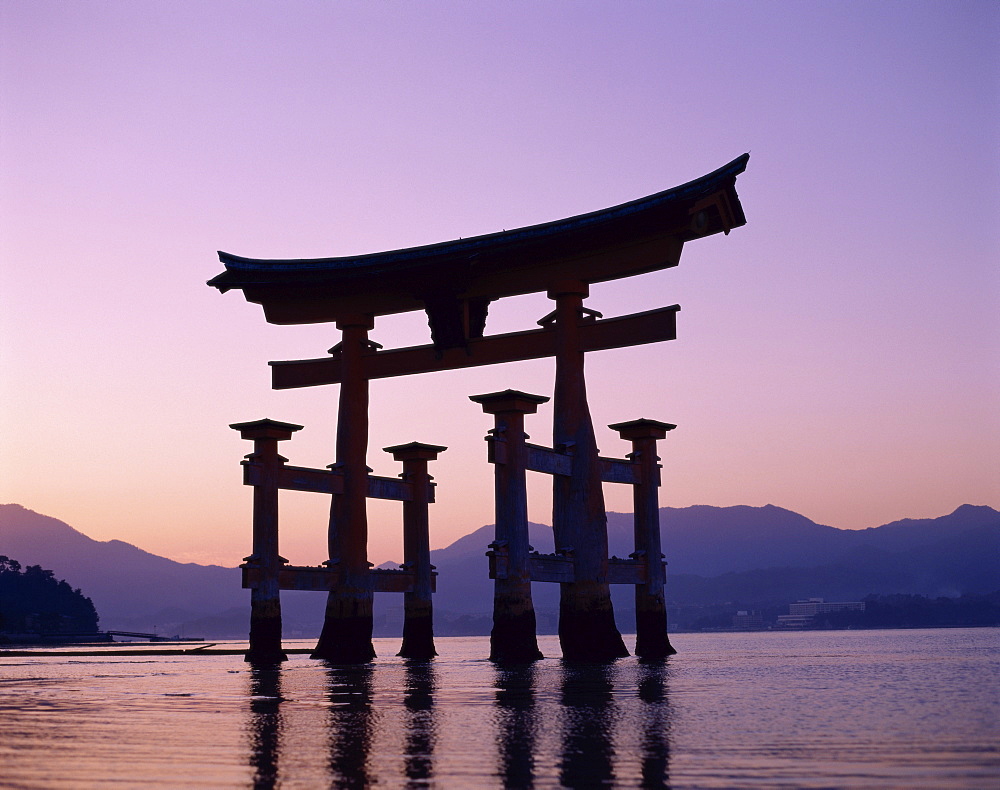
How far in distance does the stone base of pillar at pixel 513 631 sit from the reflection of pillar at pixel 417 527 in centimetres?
699

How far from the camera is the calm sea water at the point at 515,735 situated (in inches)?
327

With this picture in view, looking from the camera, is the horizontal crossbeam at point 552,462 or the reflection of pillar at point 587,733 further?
the horizontal crossbeam at point 552,462

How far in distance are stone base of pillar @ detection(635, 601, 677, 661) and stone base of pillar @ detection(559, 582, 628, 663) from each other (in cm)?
454

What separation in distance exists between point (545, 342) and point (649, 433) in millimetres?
4401

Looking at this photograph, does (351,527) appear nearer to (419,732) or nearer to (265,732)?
(265,732)

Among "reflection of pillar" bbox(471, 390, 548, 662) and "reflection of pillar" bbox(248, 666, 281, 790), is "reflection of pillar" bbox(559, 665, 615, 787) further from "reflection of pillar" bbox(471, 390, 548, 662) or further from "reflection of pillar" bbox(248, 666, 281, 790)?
"reflection of pillar" bbox(471, 390, 548, 662)

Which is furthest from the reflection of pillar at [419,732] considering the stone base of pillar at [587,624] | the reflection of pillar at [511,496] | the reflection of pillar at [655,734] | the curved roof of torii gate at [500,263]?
the curved roof of torii gate at [500,263]

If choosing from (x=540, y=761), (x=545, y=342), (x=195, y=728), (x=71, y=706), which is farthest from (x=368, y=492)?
(x=540, y=761)

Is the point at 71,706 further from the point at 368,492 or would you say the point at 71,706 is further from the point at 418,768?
the point at 368,492

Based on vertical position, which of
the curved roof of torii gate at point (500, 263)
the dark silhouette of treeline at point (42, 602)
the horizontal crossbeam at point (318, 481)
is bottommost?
the dark silhouette of treeline at point (42, 602)

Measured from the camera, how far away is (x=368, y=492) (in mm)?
31859

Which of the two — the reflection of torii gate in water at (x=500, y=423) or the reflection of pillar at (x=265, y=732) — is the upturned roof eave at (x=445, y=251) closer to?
the reflection of torii gate in water at (x=500, y=423)

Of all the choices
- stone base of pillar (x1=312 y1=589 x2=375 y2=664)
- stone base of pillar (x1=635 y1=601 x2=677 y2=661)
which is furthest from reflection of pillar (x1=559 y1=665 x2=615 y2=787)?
stone base of pillar (x1=312 y1=589 x2=375 y2=664)

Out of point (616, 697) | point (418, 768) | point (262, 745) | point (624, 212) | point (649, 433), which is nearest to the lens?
point (418, 768)
